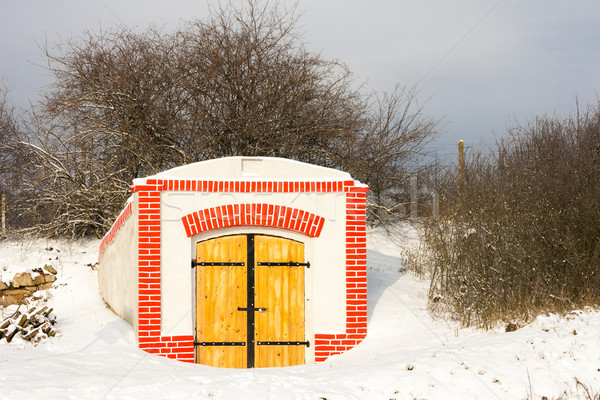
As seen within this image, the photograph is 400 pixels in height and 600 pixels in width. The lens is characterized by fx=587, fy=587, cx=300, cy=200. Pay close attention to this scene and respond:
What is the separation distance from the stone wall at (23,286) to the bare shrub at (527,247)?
895 cm

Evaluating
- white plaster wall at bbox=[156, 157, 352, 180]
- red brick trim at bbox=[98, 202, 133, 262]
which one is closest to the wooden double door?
white plaster wall at bbox=[156, 157, 352, 180]

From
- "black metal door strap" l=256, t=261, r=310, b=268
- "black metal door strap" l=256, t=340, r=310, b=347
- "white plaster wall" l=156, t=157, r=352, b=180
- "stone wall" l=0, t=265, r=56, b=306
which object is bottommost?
"black metal door strap" l=256, t=340, r=310, b=347

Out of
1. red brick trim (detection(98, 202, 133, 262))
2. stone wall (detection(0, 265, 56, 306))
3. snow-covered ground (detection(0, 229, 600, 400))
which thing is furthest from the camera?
stone wall (detection(0, 265, 56, 306))

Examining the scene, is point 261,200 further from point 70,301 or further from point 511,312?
point 70,301

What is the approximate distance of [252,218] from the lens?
360 inches

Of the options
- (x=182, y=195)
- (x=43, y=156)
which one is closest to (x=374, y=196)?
(x=43, y=156)

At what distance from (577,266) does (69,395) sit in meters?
7.20

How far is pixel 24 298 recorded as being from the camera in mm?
13484

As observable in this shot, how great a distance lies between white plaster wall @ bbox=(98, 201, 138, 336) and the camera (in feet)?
30.9

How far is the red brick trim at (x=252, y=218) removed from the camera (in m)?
9.06

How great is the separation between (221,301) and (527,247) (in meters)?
4.96

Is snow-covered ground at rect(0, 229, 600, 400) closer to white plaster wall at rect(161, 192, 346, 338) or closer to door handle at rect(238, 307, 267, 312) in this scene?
white plaster wall at rect(161, 192, 346, 338)

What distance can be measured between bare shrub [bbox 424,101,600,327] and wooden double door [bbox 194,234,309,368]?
2.82 meters

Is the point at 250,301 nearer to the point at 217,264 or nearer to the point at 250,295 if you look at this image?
the point at 250,295
